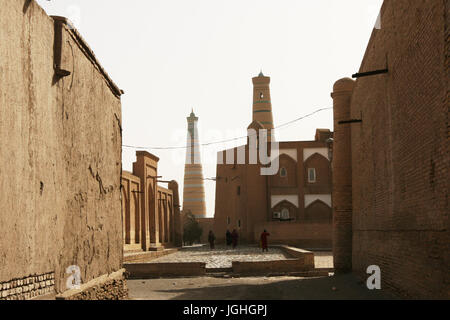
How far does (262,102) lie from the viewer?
53375mm

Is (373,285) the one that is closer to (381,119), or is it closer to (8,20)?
(381,119)

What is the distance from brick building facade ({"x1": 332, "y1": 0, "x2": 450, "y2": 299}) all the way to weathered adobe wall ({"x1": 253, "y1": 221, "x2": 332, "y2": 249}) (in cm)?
2021

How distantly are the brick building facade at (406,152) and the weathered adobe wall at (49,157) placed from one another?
4846 millimetres

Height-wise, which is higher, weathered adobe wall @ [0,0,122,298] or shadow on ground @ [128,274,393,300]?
weathered adobe wall @ [0,0,122,298]

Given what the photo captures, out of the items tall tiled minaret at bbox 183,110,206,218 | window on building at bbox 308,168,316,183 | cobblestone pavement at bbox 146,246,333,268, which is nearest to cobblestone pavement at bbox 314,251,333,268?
cobblestone pavement at bbox 146,246,333,268

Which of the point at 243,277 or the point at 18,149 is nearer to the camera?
the point at 18,149

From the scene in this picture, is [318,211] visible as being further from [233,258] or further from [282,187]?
[233,258]

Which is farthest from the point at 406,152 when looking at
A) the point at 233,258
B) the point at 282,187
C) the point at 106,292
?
the point at 282,187

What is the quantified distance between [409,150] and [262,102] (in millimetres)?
44169

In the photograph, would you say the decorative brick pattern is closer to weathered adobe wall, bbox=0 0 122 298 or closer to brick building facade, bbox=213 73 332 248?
weathered adobe wall, bbox=0 0 122 298

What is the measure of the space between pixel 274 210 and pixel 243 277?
2469 cm

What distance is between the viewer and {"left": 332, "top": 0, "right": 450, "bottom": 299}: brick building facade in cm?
777

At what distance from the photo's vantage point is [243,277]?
1791 centimetres
